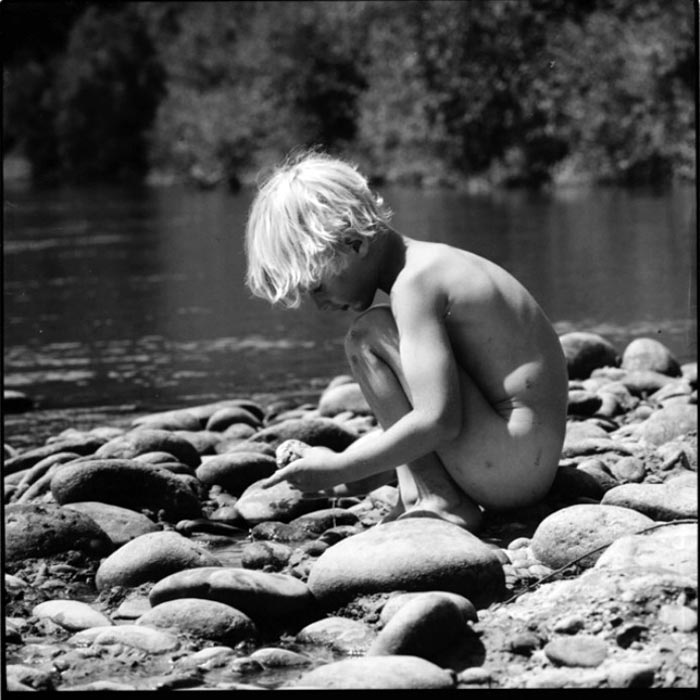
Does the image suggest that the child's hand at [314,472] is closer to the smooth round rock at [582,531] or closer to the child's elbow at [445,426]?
the child's elbow at [445,426]

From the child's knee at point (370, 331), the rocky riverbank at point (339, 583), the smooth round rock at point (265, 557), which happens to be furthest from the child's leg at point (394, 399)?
the smooth round rock at point (265, 557)

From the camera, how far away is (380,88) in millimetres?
33531

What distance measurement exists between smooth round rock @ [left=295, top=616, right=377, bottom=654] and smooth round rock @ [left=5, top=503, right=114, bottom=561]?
90cm

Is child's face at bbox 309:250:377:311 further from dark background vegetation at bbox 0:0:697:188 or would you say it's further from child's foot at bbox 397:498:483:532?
dark background vegetation at bbox 0:0:697:188

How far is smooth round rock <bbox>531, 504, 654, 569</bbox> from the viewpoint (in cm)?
312

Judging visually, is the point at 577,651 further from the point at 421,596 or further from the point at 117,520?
the point at 117,520

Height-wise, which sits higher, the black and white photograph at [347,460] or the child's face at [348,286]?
the child's face at [348,286]

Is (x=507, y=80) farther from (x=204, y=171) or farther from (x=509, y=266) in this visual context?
(x=509, y=266)

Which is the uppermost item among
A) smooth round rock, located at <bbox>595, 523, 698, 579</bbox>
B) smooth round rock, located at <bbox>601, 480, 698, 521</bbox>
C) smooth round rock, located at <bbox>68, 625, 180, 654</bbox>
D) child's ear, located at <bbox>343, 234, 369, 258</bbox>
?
child's ear, located at <bbox>343, 234, 369, 258</bbox>

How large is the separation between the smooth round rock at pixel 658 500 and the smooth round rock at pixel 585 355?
294 centimetres

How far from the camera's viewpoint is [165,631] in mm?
2885

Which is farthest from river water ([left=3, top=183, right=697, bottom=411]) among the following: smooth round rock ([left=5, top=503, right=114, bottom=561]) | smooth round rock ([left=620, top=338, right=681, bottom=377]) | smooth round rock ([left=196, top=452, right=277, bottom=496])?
smooth round rock ([left=5, top=503, right=114, bottom=561])

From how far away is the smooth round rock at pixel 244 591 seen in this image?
2.96 m

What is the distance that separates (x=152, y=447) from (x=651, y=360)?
2.82m
